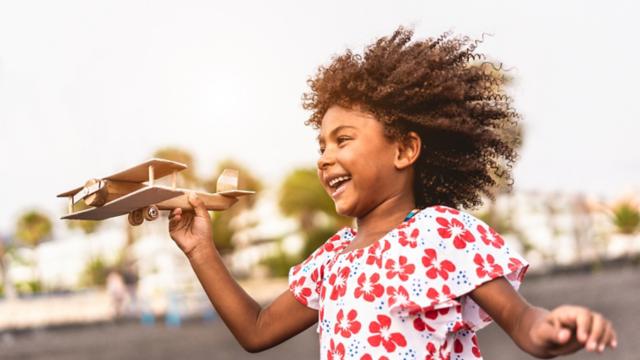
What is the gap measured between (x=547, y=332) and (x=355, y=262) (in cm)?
62

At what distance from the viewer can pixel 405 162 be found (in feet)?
8.00

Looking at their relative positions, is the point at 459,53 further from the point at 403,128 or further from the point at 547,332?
the point at 547,332

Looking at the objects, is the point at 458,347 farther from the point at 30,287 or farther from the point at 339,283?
the point at 30,287

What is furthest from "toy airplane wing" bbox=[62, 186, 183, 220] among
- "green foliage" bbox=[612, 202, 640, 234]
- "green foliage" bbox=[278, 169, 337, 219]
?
"green foliage" bbox=[612, 202, 640, 234]

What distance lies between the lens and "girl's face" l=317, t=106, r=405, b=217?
94.3 inches

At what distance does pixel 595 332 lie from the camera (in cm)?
169

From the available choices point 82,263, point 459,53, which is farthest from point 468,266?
point 82,263

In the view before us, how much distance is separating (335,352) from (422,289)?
304 millimetres

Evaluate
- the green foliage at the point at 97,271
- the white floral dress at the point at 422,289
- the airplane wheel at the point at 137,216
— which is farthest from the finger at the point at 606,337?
the green foliage at the point at 97,271

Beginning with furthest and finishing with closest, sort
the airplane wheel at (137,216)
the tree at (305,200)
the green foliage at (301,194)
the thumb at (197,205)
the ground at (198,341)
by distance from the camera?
the green foliage at (301,194) → the tree at (305,200) → the ground at (198,341) → the thumb at (197,205) → the airplane wheel at (137,216)

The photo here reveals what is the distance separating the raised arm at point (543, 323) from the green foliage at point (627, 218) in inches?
2270

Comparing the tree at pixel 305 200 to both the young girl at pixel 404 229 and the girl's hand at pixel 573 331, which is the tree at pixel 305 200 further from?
the girl's hand at pixel 573 331

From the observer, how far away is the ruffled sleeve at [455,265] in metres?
2.15

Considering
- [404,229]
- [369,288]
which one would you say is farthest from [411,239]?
[369,288]
